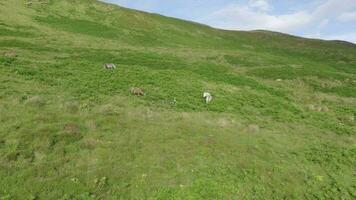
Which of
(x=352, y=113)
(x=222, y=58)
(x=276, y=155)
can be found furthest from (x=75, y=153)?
(x=222, y=58)

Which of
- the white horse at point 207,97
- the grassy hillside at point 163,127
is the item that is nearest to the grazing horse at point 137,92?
the grassy hillside at point 163,127

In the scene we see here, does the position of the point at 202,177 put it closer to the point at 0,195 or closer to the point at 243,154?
the point at 243,154

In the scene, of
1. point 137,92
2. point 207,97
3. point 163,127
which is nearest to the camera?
point 163,127

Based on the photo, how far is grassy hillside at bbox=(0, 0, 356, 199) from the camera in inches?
602

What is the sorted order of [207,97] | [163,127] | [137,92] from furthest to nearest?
[207,97] → [137,92] → [163,127]

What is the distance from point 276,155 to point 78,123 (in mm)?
13385

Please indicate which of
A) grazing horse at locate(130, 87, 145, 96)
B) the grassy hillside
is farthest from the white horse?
grazing horse at locate(130, 87, 145, 96)

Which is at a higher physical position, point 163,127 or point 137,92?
point 137,92

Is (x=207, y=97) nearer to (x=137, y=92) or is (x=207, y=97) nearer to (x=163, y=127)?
(x=137, y=92)

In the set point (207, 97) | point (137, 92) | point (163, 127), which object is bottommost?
point (163, 127)

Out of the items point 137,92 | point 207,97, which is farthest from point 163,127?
point 207,97

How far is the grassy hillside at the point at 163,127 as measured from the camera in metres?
15.3

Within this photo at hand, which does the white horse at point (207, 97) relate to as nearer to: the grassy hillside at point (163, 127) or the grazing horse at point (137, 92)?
the grassy hillside at point (163, 127)

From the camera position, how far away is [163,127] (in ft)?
72.3
